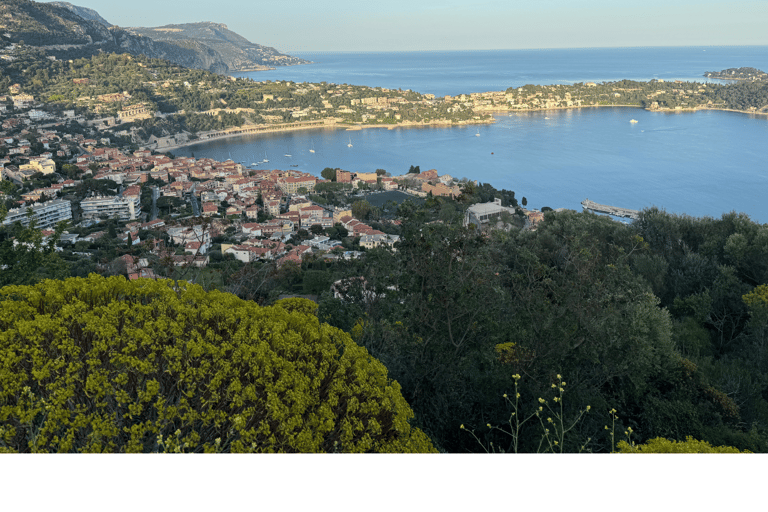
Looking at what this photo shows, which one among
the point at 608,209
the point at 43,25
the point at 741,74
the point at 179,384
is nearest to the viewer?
the point at 179,384

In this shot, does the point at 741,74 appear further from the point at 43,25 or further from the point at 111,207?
the point at 43,25

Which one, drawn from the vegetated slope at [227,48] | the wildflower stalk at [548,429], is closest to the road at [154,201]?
the wildflower stalk at [548,429]

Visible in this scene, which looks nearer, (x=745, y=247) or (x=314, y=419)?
(x=314, y=419)

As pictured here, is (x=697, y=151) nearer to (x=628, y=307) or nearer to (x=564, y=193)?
(x=564, y=193)

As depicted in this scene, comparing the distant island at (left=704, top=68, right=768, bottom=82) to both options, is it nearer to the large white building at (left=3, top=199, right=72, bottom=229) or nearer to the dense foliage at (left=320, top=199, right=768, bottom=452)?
the large white building at (left=3, top=199, right=72, bottom=229)

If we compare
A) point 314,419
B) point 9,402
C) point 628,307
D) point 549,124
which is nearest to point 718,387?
point 628,307

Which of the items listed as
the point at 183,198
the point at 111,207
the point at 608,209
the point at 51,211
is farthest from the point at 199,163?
the point at 608,209
